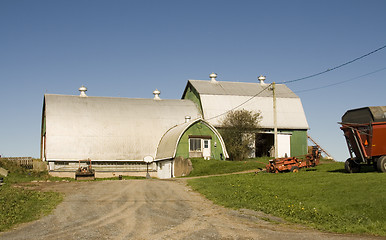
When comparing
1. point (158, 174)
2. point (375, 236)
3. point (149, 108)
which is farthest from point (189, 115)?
point (375, 236)

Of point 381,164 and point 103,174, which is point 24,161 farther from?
point 381,164

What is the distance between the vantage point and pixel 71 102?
51.7 meters

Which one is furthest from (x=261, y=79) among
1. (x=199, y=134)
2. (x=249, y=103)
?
(x=199, y=134)

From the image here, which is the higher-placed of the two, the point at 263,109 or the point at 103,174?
the point at 263,109

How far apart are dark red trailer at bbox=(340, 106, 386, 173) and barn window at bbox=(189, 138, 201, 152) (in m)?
21.9

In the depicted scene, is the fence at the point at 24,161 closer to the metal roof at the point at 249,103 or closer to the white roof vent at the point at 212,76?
the metal roof at the point at 249,103

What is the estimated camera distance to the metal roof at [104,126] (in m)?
47.8

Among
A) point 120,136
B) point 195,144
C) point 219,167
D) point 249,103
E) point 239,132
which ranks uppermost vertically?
point 249,103

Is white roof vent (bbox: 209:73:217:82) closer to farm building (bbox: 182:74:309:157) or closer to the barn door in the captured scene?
farm building (bbox: 182:74:309:157)

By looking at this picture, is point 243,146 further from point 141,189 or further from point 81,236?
point 81,236

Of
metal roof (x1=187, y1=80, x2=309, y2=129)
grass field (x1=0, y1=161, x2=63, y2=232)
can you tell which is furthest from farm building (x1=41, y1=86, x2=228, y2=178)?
grass field (x1=0, y1=161, x2=63, y2=232)

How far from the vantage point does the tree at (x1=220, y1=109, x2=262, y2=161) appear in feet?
167

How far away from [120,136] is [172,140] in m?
6.78

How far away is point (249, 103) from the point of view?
56500 mm
